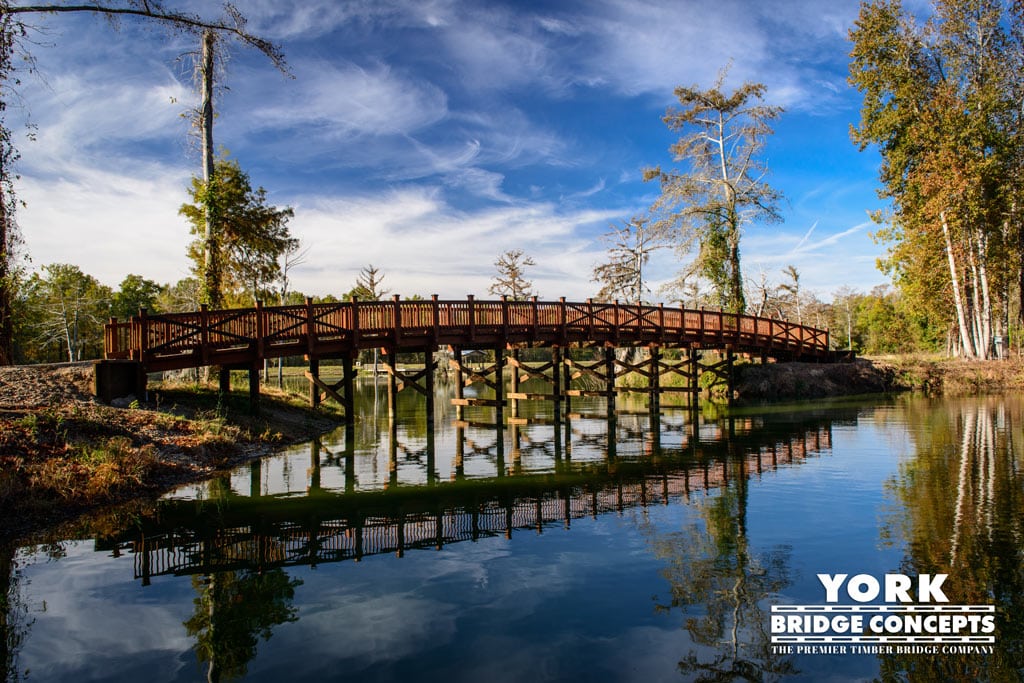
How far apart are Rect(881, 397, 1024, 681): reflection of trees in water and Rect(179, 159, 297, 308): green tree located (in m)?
23.7

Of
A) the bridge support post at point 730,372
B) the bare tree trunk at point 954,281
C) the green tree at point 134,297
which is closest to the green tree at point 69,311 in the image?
the green tree at point 134,297

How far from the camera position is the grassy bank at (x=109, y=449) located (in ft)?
35.1

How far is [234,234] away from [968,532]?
27.0 meters

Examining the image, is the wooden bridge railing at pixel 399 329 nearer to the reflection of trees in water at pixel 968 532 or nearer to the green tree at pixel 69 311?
the reflection of trees in water at pixel 968 532

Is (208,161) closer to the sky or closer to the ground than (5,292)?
closer to the sky

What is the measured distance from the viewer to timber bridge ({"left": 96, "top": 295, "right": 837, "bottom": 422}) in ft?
56.1

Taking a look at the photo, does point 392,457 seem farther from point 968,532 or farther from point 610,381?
point 610,381

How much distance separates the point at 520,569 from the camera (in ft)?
26.6

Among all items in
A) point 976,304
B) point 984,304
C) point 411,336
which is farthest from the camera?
point 976,304

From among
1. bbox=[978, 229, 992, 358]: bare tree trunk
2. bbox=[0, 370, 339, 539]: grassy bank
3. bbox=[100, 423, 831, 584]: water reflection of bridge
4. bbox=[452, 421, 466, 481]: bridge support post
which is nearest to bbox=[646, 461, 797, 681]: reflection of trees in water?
bbox=[100, 423, 831, 584]: water reflection of bridge

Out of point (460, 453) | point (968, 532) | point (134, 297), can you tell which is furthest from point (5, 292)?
point (134, 297)

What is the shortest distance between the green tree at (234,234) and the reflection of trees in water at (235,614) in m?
19.8

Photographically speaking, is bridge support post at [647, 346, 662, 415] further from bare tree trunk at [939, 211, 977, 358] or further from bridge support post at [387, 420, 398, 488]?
bare tree trunk at [939, 211, 977, 358]

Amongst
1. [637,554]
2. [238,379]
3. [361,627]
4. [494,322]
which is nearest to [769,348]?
[494,322]
